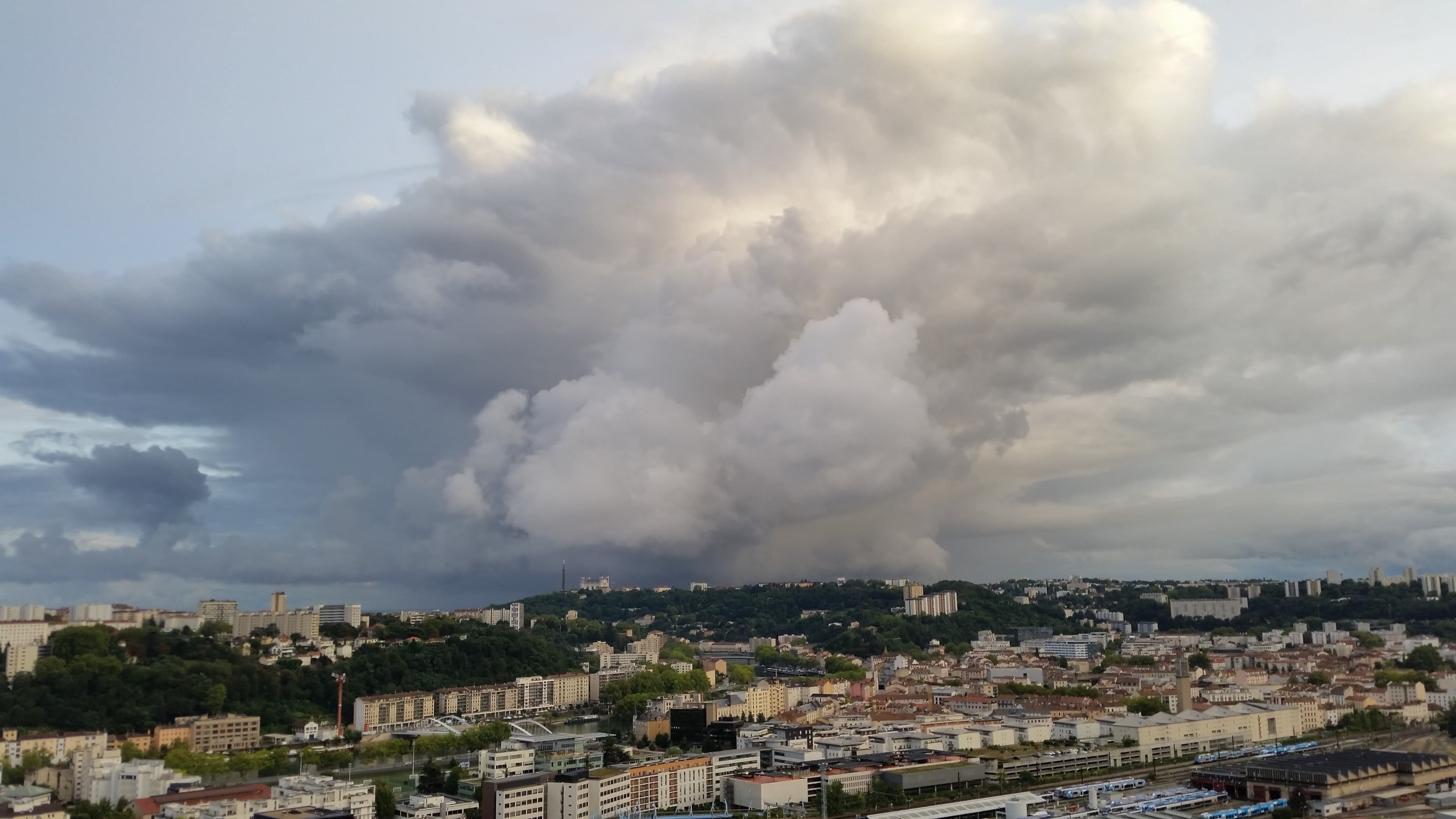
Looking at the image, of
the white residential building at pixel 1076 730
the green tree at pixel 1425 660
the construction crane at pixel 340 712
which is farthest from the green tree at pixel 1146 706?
the construction crane at pixel 340 712

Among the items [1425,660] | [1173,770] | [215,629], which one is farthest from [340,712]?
[1425,660]

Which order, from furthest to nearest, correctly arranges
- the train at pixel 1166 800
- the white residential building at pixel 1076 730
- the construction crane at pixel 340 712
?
the construction crane at pixel 340 712, the white residential building at pixel 1076 730, the train at pixel 1166 800

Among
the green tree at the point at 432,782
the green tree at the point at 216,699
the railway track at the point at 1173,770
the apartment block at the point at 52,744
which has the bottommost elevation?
the railway track at the point at 1173,770

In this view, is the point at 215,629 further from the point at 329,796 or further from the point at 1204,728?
the point at 1204,728

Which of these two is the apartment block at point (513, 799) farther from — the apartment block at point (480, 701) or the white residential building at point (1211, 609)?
the white residential building at point (1211, 609)

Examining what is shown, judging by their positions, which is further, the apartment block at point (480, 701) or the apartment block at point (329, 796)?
the apartment block at point (480, 701)

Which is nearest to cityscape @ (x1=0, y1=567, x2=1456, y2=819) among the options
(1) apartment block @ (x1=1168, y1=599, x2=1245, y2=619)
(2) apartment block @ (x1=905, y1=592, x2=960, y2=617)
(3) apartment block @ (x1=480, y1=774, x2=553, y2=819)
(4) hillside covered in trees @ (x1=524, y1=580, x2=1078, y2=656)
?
(3) apartment block @ (x1=480, y1=774, x2=553, y2=819)

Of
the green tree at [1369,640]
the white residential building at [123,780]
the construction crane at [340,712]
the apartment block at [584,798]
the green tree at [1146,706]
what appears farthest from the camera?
the green tree at [1369,640]

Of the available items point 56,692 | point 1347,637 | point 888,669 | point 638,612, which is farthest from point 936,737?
point 638,612
